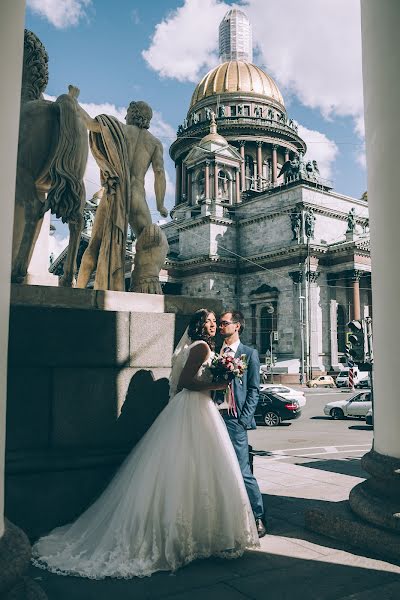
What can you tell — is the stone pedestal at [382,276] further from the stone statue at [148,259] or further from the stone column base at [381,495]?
the stone statue at [148,259]

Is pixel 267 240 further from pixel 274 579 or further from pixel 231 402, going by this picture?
pixel 274 579

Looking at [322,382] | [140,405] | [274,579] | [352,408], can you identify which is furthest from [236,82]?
[274,579]

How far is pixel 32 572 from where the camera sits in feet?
13.1

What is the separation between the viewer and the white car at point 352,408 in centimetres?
2205

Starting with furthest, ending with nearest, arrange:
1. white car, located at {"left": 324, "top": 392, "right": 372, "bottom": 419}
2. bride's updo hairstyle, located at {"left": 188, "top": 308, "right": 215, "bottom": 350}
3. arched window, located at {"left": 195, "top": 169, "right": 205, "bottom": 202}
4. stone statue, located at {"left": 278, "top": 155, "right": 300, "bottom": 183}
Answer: arched window, located at {"left": 195, "top": 169, "right": 205, "bottom": 202} → stone statue, located at {"left": 278, "top": 155, "right": 300, "bottom": 183} → white car, located at {"left": 324, "top": 392, "right": 372, "bottom": 419} → bride's updo hairstyle, located at {"left": 188, "top": 308, "right": 215, "bottom": 350}

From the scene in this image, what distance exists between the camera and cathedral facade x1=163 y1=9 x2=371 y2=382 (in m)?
46.5

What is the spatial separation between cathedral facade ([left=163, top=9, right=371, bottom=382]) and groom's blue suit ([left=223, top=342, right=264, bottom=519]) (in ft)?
123

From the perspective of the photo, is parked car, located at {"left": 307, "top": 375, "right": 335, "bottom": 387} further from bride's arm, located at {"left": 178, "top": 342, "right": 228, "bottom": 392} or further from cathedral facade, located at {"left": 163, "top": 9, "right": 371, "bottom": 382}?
bride's arm, located at {"left": 178, "top": 342, "right": 228, "bottom": 392}

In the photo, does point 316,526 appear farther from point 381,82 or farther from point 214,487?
point 381,82

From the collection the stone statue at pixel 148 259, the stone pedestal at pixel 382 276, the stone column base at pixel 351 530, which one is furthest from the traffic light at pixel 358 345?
the stone pedestal at pixel 382 276

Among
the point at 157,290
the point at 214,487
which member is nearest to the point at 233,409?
the point at 214,487

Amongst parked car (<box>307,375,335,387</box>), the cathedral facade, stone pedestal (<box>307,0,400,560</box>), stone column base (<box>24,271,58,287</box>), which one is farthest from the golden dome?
stone pedestal (<box>307,0,400,560</box>)

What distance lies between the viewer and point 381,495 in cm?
447

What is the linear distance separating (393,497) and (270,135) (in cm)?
6687
